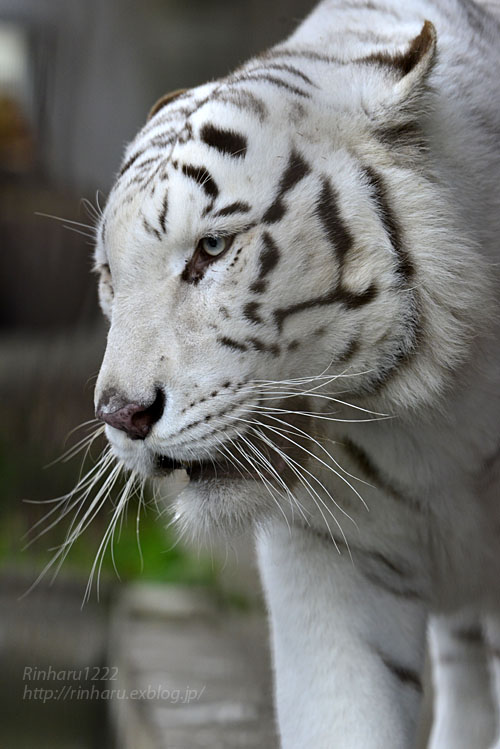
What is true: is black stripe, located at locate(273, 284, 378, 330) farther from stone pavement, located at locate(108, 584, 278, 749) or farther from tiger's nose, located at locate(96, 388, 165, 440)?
stone pavement, located at locate(108, 584, 278, 749)

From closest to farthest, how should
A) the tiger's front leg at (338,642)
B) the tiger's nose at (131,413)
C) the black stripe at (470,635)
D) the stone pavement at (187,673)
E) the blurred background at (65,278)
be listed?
the tiger's nose at (131,413)
the tiger's front leg at (338,642)
the black stripe at (470,635)
the stone pavement at (187,673)
the blurred background at (65,278)

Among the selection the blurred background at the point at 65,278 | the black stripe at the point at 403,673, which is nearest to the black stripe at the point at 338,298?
the black stripe at the point at 403,673

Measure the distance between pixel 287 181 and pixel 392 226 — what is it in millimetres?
130

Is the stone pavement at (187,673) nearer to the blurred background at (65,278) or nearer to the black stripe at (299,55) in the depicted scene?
the blurred background at (65,278)

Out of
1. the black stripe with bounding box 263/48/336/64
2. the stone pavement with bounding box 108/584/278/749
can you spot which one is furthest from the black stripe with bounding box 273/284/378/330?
the stone pavement with bounding box 108/584/278/749

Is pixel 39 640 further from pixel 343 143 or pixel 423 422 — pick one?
pixel 343 143

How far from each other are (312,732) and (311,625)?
14cm

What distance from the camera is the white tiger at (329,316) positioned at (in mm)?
1166

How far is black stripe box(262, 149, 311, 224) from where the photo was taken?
1.17 m

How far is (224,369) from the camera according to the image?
45.8 inches

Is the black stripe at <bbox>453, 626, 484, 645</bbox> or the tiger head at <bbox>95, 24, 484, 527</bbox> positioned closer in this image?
the tiger head at <bbox>95, 24, 484, 527</bbox>

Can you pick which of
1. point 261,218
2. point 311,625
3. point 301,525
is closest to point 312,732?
point 311,625

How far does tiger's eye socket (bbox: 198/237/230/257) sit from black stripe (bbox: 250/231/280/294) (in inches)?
1.7

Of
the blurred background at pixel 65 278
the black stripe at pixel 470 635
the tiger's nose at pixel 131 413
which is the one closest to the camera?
the tiger's nose at pixel 131 413
